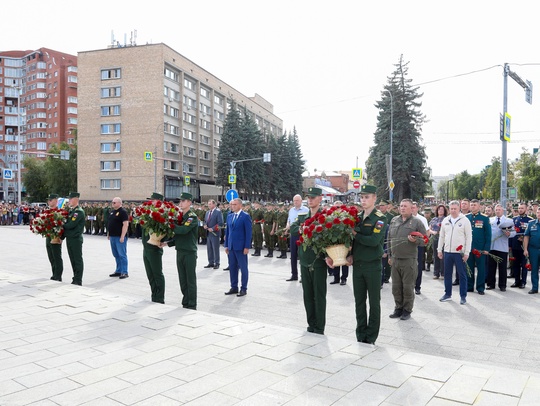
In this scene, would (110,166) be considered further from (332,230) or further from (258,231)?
(332,230)

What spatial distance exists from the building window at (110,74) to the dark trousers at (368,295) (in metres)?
56.7

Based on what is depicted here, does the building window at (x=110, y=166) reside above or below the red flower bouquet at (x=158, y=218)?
above

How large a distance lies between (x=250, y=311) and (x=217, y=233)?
6.04 meters

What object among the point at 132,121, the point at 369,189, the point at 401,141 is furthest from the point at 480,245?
the point at 132,121

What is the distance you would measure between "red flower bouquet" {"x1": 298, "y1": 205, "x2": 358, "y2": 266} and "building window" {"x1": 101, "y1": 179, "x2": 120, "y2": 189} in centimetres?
5470

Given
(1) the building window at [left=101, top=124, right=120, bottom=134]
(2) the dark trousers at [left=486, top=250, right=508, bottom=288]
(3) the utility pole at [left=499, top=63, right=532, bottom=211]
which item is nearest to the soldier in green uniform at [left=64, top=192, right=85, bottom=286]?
(2) the dark trousers at [left=486, top=250, right=508, bottom=288]

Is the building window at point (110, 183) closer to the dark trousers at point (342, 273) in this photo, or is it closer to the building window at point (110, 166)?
the building window at point (110, 166)

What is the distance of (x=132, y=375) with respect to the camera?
172 inches

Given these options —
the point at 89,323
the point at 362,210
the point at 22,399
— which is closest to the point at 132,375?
the point at 22,399

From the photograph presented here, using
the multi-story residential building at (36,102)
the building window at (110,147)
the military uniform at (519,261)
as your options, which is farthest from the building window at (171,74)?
the military uniform at (519,261)

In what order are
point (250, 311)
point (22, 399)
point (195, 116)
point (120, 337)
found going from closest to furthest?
point (22, 399), point (120, 337), point (250, 311), point (195, 116)

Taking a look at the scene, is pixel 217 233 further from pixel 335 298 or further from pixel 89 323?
pixel 89 323

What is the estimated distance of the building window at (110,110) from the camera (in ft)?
187

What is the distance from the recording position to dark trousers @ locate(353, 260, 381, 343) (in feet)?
18.8
